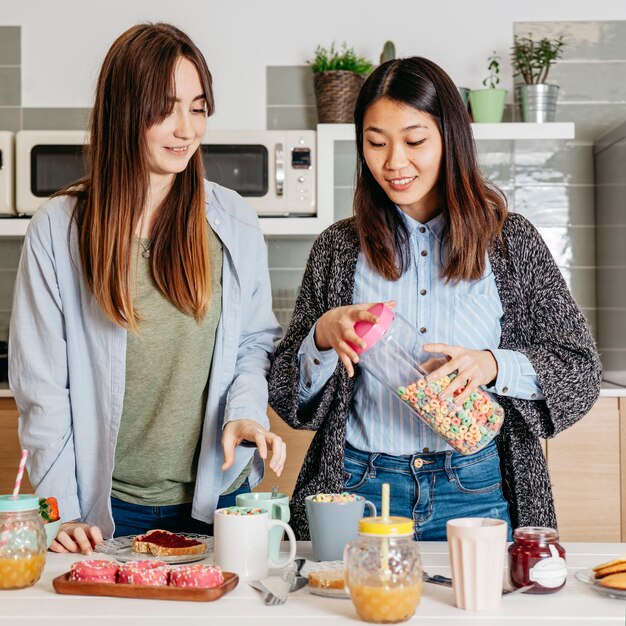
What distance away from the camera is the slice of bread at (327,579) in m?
1.10

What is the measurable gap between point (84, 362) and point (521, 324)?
0.75 m

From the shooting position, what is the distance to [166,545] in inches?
50.4

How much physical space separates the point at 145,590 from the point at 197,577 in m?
0.06

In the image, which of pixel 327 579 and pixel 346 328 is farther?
pixel 346 328

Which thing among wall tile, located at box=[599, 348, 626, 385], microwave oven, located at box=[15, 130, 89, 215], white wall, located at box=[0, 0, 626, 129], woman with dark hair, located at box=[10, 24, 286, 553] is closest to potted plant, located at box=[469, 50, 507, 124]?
white wall, located at box=[0, 0, 626, 129]

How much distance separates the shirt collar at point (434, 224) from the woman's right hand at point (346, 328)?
11.6 inches

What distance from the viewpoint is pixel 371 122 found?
1.53 meters

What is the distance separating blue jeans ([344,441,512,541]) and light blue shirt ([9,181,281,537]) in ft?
0.67

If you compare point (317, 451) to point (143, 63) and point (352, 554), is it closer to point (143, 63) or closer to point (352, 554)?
point (352, 554)

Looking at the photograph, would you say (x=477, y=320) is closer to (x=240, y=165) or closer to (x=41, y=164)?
(x=240, y=165)

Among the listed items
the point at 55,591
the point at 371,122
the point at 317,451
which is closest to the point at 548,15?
the point at 371,122

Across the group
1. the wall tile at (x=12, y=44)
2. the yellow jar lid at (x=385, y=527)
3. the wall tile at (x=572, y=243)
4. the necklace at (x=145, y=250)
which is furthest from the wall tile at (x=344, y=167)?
the yellow jar lid at (x=385, y=527)

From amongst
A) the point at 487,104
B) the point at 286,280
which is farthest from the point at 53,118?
the point at 487,104

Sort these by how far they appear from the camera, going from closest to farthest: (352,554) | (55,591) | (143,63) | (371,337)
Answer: (352,554), (55,591), (371,337), (143,63)
